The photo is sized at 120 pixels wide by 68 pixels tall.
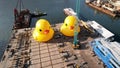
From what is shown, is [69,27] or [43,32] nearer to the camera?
[43,32]

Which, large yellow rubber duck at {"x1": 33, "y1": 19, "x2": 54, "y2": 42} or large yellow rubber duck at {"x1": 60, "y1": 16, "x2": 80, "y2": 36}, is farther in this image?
large yellow rubber duck at {"x1": 60, "y1": 16, "x2": 80, "y2": 36}

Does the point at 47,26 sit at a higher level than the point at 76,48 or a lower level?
higher

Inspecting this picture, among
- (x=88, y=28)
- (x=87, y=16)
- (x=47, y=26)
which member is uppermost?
(x=47, y=26)

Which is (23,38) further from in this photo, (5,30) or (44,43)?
(5,30)

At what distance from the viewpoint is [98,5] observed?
2399 inches

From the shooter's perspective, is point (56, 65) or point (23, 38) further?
point (23, 38)

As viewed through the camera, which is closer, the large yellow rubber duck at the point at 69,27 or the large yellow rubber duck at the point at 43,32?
the large yellow rubber duck at the point at 43,32

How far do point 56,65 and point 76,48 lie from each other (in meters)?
5.57

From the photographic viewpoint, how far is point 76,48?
29.0m

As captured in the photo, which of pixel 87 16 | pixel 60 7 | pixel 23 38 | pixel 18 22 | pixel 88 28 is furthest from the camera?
pixel 60 7

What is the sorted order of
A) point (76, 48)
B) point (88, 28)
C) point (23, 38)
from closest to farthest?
point (76, 48)
point (23, 38)
point (88, 28)

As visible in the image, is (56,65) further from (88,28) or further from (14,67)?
(88,28)

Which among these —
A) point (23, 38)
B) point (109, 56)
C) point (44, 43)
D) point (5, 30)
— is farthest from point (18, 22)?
point (109, 56)

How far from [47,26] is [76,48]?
20.9 ft
